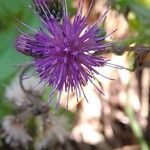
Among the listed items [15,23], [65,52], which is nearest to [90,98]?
[15,23]

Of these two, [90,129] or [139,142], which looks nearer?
[139,142]

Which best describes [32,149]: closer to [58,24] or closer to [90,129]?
[90,129]

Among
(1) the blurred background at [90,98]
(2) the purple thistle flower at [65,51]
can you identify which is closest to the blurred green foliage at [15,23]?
(1) the blurred background at [90,98]

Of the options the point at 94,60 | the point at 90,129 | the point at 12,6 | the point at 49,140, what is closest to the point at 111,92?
the point at 90,129

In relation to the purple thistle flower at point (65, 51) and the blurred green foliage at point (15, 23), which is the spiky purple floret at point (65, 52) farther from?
the blurred green foliage at point (15, 23)

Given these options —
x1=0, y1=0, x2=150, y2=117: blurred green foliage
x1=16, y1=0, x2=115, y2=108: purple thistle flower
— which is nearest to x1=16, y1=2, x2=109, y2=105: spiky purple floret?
x1=16, y1=0, x2=115, y2=108: purple thistle flower

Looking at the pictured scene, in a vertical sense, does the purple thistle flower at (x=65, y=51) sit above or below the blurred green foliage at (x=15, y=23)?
below

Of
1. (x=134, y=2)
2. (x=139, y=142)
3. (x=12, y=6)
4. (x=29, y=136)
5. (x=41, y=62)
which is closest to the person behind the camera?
(x=41, y=62)

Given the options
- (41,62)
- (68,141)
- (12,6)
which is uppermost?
(12,6)

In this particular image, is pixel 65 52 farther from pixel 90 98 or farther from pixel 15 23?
pixel 90 98
